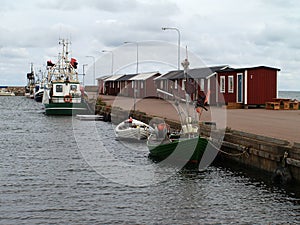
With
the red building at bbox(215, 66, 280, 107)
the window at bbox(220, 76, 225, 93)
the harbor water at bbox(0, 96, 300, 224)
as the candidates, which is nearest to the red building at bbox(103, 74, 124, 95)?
the window at bbox(220, 76, 225, 93)

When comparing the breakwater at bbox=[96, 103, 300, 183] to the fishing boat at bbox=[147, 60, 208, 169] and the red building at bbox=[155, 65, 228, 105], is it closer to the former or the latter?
the fishing boat at bbox=[147, 60, 208, 169]

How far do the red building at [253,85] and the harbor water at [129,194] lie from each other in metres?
17.2

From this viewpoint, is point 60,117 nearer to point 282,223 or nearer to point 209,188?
point 209,188

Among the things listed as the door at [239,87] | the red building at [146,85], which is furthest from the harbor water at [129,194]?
the red building at [146,85]

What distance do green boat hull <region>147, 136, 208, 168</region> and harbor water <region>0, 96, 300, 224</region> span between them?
0.78m

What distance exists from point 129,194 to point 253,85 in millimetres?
25118

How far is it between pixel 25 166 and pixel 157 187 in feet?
23.2

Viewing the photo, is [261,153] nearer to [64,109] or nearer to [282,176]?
[282,176]

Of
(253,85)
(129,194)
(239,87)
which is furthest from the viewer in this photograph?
(239,87)

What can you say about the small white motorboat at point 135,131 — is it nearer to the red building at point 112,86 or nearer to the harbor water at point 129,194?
the harbor water at point 129,194

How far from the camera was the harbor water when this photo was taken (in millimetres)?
13773

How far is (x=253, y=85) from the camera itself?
3938 centimetres

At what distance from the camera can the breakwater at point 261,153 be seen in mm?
17016

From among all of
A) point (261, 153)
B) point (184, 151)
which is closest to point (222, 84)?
point (184, 151)
